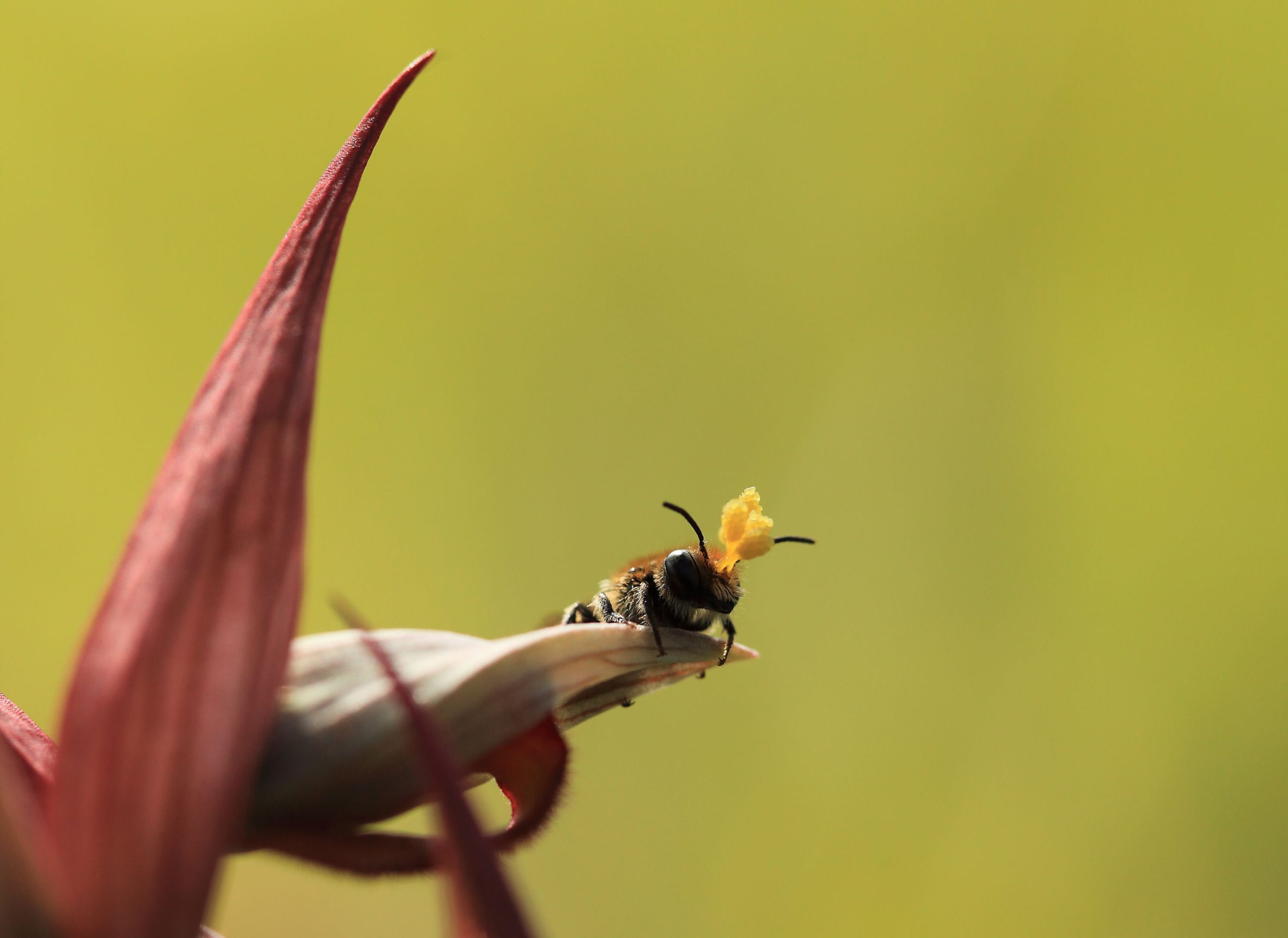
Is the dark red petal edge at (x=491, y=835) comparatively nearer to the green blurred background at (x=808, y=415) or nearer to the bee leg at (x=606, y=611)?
the bee leg at (x=606, y=611)

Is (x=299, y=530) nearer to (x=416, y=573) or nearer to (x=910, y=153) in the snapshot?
(x=416, y=573)

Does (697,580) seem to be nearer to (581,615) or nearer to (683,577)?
(683,577)

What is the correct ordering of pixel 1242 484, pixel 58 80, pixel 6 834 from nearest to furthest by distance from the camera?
pixel 6 834, pixel 1242 484, pixel 58 80

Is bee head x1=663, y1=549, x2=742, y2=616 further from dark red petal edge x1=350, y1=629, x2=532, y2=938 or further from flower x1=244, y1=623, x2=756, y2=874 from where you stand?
dark red petal edge x1=350, y1=629, x2=532, y2=938

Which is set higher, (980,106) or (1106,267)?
(980,106)

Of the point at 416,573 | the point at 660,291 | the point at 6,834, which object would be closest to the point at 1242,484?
the point at 660,291

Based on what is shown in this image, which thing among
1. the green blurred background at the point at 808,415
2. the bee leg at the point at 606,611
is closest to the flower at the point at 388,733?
the bee leg at the point at 606,611
